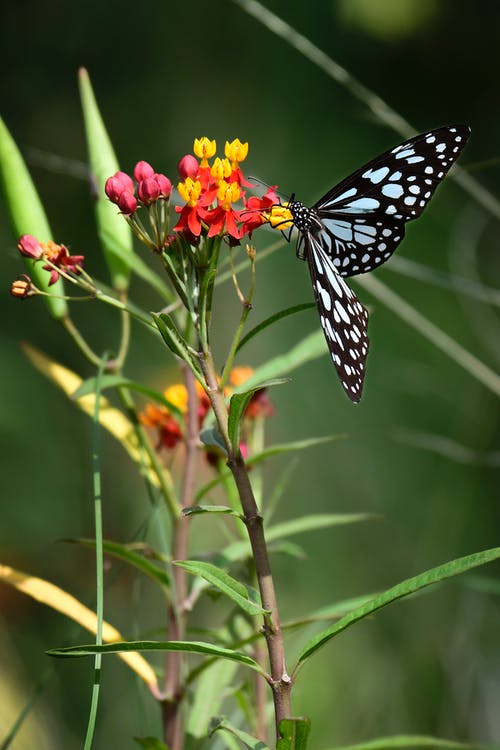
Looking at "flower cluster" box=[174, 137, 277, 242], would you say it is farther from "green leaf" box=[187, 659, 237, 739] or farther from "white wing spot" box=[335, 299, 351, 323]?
"green leaf" box=[187, 659, 237, 739]

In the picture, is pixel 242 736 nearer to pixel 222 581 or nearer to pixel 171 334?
pixel 222 581

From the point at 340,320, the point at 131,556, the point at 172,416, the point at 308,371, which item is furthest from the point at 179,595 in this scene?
the point at 308,371

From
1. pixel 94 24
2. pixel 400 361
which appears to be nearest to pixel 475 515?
pixel 400 361

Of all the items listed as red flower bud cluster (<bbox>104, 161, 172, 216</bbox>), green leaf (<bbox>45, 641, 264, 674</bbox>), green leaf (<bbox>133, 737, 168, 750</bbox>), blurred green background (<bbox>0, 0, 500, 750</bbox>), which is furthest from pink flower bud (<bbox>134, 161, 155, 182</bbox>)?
blurred green background (<bbox>0, 0, 500, 750</bbox>)

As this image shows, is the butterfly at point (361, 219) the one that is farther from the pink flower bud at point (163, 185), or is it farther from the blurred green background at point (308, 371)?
the blurred green background at point (308, 371)

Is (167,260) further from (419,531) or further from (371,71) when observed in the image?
(371,71)
